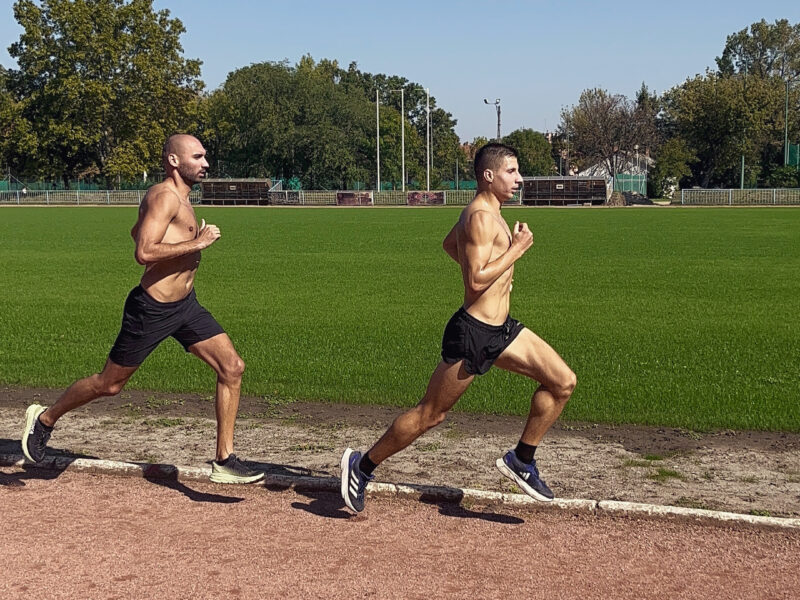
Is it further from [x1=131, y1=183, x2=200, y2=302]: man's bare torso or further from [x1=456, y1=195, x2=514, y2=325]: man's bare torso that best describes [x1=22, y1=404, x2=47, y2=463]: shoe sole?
[x1=456, y1=195, x2=514, y2=325]: man's bare torso

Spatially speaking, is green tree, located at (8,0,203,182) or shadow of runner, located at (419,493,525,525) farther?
green tree, located at (8,0,203,182)

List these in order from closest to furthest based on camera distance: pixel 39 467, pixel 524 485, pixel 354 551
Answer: pixel 354 551 → pixel 524 485 → pixel 39 467

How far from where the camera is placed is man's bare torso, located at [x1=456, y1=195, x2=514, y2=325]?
215 inches

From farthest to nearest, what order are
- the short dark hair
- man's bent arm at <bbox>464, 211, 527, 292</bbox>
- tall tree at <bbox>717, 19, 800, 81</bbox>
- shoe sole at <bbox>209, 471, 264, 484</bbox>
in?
1. tall tree at <bbox>717, 19, 800, 81</bbox>
2. shoe sole at <bbox>209, 471, 264, 484</bbox>
3. the short dark hair
4. man's bent arm at <bbox>464, 211, 527, 292</bbox>

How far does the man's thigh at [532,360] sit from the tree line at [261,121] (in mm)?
79105

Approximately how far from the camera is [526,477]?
19.3ft

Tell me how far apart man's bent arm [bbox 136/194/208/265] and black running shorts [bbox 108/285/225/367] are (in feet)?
1.12

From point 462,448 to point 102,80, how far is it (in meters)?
87.8

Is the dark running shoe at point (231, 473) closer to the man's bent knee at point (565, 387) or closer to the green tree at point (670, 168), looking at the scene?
the man's bent knee at point (565, 387)

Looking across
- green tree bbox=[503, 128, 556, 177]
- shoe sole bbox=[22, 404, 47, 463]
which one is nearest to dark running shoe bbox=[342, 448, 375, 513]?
shoe sole bbox=[22, 404, 47, 463]

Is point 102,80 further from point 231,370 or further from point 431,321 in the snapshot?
point 231,370

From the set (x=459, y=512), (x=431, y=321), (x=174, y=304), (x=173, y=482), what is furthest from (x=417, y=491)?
(x=431, y=321)

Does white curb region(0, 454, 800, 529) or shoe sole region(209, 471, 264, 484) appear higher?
shoe sole region(209, 471, 264, 484)

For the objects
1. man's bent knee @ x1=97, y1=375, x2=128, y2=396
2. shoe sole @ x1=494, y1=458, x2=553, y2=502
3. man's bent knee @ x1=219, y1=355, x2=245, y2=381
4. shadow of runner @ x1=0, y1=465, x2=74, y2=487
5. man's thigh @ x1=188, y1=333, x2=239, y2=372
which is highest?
man's thigh @ x1=188, y1=333, x2=239, y2=372
